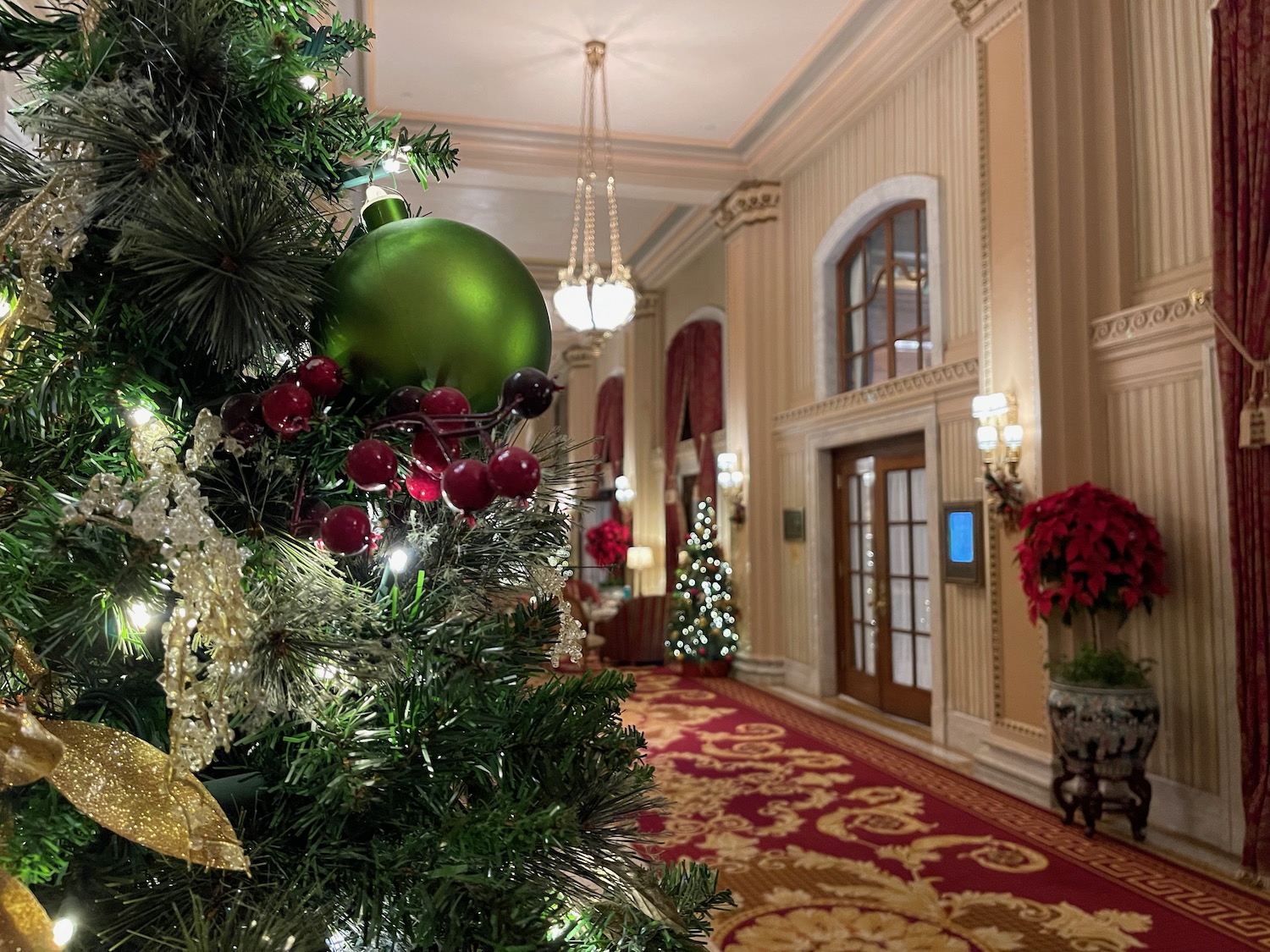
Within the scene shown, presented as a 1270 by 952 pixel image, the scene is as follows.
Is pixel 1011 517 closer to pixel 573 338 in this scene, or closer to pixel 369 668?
pixel 369 668

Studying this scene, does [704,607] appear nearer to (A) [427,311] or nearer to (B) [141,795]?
(A) [427,311]

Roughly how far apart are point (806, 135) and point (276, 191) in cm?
825

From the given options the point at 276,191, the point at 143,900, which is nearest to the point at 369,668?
the point at 143,900

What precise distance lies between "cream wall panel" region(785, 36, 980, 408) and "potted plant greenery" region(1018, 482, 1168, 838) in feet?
6.99

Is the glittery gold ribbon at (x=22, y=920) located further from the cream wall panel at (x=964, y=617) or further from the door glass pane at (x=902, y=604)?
the door glass pane at (x=902, y=604)

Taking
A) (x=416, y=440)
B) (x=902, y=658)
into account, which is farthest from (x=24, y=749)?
(x=902, y=658)

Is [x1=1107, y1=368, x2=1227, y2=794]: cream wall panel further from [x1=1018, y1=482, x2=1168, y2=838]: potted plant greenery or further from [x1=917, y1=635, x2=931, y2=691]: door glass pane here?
[x1=917, y1=635, x2=931, y2=691]: door glass pane

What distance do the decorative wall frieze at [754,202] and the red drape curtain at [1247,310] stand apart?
193 inches

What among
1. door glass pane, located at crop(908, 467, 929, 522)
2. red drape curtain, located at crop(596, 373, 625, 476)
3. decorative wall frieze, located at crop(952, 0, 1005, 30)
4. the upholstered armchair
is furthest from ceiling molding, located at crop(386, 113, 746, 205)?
red drape curtain, located at crop(596, 373, 625, 476)

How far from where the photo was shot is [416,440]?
69 cm

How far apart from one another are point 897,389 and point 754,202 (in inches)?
116

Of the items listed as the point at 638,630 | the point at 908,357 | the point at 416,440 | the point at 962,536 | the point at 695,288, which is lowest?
the point at 638,630

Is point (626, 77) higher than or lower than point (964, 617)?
higher

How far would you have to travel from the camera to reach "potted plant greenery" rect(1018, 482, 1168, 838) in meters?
4.34
